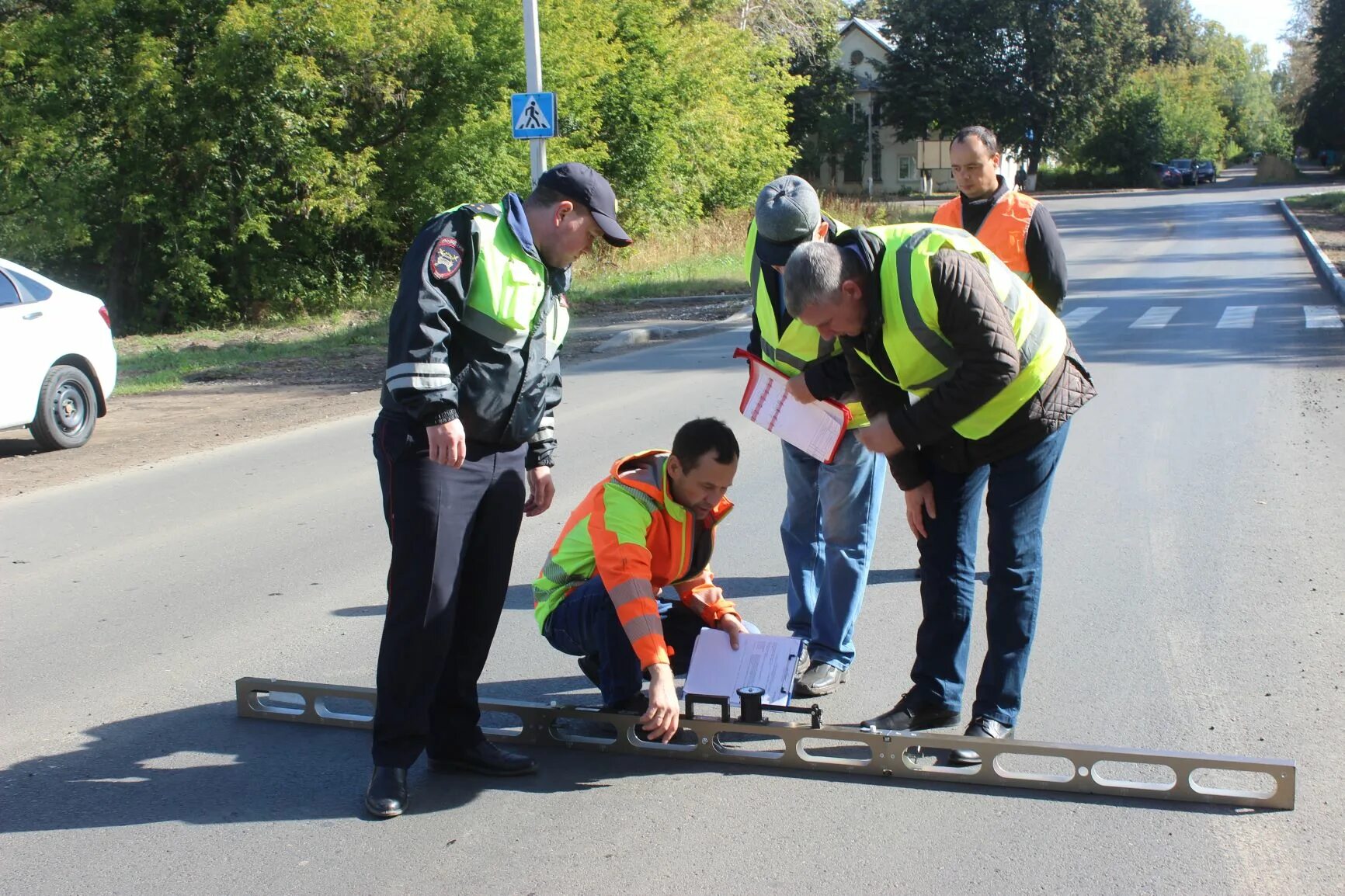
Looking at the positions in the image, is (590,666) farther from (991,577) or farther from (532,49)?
(532,49)

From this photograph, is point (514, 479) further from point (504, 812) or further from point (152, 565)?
point (152, 565)

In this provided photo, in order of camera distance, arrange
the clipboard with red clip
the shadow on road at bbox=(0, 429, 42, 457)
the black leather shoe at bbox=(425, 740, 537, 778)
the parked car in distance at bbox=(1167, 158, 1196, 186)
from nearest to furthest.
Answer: the black leather shoe at bbox=(425, 740, 537, 778) → the clipboard with red clip → the shadow on road at bbox=(0, 429, 42, 457) → the parked car in distance at bbox=(1167, 158, 1196, 186)

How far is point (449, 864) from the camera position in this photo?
349cm

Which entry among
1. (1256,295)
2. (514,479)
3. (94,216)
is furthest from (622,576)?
(94,216)

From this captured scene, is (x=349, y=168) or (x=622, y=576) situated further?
(x=349, y=168)

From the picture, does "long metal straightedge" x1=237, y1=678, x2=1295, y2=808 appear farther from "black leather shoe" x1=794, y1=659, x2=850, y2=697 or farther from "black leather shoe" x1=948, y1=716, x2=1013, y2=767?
"black leather shoe" x1=794, y1=659, x2=850, y2=697

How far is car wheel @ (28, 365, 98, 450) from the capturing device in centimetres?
995

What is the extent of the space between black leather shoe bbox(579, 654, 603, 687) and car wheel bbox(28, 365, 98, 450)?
7.18 metres

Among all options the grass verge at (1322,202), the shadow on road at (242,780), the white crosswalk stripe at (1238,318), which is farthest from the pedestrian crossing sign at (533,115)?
the grass verge at (1322,202)

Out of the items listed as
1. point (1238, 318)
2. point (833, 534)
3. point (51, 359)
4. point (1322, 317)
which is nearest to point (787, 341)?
point (833, 534)

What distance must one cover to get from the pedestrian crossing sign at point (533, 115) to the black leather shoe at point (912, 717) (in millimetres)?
13528

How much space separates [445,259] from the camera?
3.52 metres

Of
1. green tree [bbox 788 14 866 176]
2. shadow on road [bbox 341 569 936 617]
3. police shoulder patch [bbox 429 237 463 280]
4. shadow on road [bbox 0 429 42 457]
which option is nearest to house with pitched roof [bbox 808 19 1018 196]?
green tree [bbox 788 14 866 176]

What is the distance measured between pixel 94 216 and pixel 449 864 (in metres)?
22.5
